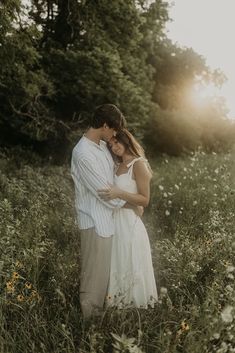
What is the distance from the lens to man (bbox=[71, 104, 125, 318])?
177 inches

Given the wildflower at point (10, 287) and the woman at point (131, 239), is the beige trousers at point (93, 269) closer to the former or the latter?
the woman at point (131, 239)

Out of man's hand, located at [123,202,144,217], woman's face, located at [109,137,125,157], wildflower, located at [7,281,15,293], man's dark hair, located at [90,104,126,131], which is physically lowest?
wildflower, located at [7,281,15,293]

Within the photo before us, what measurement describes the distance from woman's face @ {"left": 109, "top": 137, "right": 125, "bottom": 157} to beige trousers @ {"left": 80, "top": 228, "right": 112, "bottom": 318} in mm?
826

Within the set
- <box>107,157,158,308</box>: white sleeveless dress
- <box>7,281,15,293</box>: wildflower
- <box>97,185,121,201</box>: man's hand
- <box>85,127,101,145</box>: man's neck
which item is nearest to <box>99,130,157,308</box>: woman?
<box>107,157,158,308</box>: white sleeveless dress

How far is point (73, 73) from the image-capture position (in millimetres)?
16562

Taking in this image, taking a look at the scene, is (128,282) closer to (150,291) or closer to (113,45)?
(150,291)

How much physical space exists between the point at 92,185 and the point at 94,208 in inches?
8.5

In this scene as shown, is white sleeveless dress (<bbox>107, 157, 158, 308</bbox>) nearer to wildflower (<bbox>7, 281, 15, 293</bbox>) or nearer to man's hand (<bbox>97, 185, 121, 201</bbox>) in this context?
man's hand (<bbox>97, 185, 121, 201</bbox>)

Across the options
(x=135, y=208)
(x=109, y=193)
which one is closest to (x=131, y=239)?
(x=135, y=208)

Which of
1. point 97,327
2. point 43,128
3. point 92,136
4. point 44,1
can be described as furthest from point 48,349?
point 44,1

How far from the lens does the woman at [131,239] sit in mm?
4816

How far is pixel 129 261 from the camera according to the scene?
15.9ft

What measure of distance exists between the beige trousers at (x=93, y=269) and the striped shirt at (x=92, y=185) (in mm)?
80

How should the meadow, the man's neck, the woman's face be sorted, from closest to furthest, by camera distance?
the meadow, the man's neck, the woman's face
